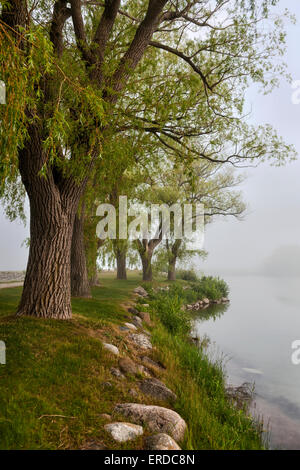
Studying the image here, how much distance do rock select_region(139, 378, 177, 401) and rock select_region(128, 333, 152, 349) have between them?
184 cm

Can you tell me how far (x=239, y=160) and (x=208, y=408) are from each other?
6.92m

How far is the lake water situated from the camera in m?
6.06

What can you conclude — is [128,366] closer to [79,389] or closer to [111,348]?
[111,348]

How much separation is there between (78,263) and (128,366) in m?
5.68

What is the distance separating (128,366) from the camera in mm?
5309

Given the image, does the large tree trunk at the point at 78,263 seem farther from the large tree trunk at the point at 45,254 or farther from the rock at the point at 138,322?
the large tree trunk at the point at 45,254

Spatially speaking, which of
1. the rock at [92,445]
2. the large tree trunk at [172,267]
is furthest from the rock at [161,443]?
the large tree trunk at [172,267]

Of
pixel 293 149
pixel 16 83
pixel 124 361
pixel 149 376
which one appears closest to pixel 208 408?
pixel 149 376

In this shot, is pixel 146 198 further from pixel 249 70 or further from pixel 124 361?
pixel 124 361

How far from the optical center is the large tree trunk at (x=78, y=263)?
34.1 feet

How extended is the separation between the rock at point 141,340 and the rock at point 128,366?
1.27 m

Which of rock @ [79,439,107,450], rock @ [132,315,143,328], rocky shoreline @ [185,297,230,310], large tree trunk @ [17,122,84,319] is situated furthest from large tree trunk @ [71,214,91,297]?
rocky shoreline @ [185,297,230,310]

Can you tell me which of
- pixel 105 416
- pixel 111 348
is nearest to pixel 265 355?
pixel 111 348

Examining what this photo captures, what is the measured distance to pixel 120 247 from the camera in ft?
40.5
